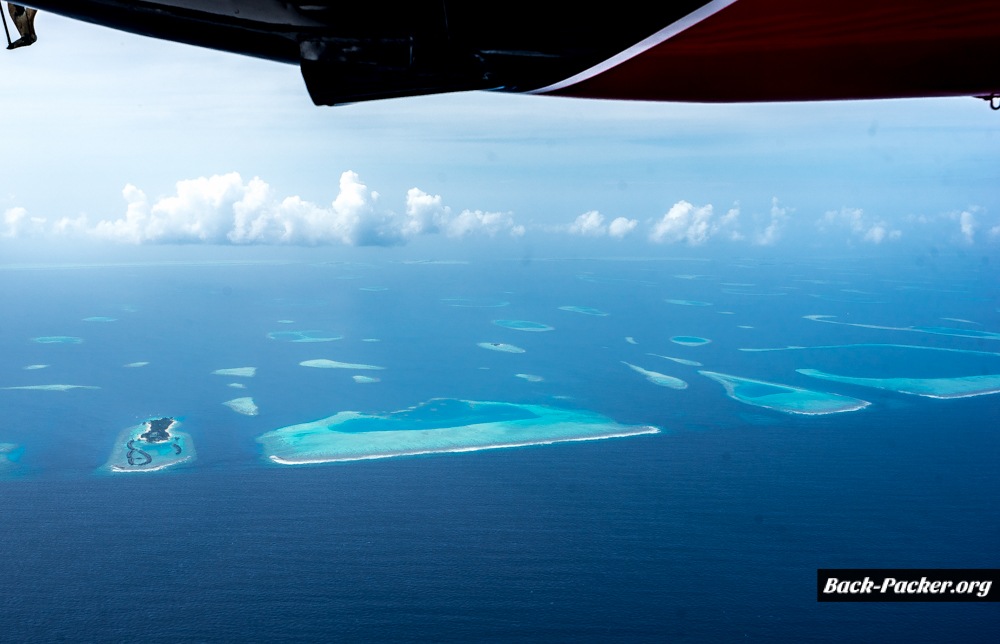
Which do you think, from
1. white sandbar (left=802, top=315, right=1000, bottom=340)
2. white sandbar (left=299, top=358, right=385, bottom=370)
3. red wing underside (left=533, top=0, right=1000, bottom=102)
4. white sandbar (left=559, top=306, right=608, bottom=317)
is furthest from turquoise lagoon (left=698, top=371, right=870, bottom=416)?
red wing underside (left=533, top=0, right=1000, bottom=102)

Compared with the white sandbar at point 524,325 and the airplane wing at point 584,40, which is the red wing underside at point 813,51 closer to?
the airplane wing at point 584,40

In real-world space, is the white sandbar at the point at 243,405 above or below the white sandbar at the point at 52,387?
below

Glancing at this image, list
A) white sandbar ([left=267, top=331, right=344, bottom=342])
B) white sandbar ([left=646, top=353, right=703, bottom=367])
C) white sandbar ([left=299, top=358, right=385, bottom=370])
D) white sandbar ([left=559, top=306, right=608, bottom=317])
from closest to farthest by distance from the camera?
white sandbar ([left=299, top=358, right=385, bottom=370]) < white sandbar ([left=646, top=353, right=703, bottom=367]) < white sandbar ([left=267, top=331, right=344, bottom=342]) < white sandbar ([left=559, top=306, right=608, bottom=317])

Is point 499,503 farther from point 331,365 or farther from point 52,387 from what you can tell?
point 52,387

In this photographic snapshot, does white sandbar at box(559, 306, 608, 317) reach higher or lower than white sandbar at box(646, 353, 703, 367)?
higher

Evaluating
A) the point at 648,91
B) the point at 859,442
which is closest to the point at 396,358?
the point at 859,442

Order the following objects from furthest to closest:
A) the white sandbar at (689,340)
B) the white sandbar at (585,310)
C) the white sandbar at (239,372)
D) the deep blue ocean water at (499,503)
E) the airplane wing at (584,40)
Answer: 1. the white sandbar at (585,310)
2. the white sandbar at (689,340)
3. the white sandbar at (239,372)
4. the deep blue ocean water at (499,503)
5. the airplane wing at (584,40)

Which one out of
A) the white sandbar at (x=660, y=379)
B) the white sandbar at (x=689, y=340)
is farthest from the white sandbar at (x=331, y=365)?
the white sandbar at (x=689, y=340)

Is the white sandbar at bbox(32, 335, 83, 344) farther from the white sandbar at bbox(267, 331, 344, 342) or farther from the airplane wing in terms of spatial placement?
the airplane wing
